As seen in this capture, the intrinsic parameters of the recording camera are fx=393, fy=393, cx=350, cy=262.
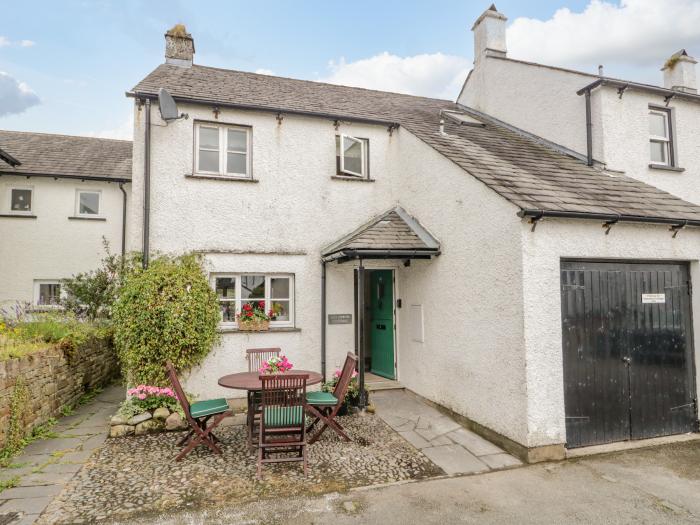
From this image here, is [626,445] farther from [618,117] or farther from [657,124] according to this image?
[657,124]

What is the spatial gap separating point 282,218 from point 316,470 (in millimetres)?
5041

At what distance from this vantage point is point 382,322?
945 centimetres

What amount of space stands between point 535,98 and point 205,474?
10.1m

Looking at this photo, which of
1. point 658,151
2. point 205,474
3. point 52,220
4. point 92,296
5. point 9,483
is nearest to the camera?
point 9,483

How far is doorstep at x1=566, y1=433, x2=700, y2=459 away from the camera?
533 centimetres

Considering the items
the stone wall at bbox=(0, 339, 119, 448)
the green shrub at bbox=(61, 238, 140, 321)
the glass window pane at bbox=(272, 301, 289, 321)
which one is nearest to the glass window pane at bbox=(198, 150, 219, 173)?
the glass window pane at bbox=(272, 301, 289, 321)

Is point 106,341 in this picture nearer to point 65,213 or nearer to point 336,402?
point 65,213

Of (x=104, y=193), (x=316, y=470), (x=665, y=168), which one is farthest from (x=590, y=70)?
(x=104, y=193)

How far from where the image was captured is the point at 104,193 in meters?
13.2

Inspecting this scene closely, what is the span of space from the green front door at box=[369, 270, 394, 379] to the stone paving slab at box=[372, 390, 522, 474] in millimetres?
1258

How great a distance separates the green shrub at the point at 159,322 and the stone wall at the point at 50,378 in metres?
1.13

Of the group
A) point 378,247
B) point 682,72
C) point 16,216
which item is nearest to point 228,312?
point 378,247

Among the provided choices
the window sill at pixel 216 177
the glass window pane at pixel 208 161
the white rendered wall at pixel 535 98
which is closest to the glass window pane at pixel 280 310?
the window sill at pixel 216 177

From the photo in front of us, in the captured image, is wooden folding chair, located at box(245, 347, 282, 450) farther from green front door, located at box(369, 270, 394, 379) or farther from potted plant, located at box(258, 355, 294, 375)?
green front door, located at box(369, 270, 394, 379)
